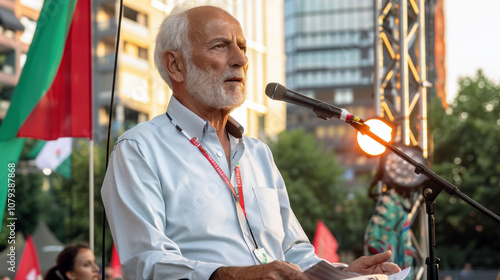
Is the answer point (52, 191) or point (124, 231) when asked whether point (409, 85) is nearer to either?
point (124, 231)

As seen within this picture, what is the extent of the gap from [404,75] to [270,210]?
3747mm

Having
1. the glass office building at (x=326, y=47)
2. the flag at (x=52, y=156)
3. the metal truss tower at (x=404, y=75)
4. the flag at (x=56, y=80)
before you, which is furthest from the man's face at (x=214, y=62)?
the glass office building at (x=326, y=47)

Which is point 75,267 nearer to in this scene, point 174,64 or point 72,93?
point 72,93

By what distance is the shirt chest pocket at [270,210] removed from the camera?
8.27ft

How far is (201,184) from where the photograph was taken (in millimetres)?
2379

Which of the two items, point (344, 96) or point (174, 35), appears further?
point (344, 96)

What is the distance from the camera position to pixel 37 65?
479 centimetres

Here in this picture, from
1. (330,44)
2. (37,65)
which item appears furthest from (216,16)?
(330,44)

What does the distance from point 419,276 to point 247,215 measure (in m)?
3.73

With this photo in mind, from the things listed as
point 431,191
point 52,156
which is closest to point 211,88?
point 431,191

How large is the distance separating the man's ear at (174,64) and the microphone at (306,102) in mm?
316

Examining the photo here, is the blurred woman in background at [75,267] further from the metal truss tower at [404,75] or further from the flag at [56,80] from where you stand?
the metal truss tower at [404,75]

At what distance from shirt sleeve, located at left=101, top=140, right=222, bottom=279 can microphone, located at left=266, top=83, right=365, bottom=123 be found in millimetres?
527

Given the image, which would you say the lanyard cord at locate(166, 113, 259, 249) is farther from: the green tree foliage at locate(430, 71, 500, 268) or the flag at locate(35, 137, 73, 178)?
the green tree foliage at locate(430, 71, 500, 268)
